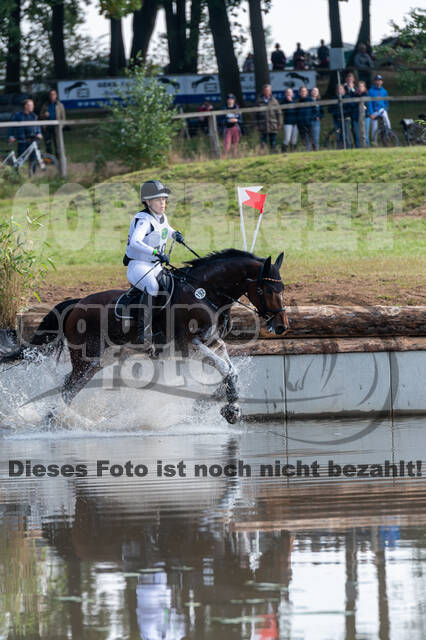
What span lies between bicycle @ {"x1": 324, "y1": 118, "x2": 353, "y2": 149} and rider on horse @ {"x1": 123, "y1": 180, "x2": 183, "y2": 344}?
15.3 metres

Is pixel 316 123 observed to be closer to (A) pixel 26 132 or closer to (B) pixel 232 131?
(B) pixel 232 131

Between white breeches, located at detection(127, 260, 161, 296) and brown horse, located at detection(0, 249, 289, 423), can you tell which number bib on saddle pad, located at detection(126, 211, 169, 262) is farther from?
brown horse, located at detection(0, 249, 289, 423)

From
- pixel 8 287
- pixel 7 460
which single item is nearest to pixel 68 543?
pixel 7 460

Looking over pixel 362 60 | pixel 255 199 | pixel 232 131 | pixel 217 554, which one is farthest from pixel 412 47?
pixel 217 554

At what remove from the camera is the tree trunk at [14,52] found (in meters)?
41.6

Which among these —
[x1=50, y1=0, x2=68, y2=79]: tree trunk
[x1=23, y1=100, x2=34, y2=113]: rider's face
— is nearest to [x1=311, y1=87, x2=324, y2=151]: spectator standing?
[x1=23, y1=100, x2=34, y2=113]: rider's face

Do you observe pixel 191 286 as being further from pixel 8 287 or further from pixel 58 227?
pixel 58 227

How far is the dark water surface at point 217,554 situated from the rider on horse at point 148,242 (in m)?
3.12

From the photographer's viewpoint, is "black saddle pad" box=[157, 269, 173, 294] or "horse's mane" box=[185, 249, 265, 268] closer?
"black saddle pad" box=[157, 269, 173, 294]

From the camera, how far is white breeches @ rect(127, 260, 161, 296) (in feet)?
37.6

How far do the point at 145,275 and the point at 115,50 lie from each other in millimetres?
33329

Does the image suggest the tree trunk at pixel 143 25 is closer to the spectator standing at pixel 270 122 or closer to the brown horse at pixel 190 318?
the spectator standing at pixel 270 122

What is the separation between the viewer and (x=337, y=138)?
26.2 m

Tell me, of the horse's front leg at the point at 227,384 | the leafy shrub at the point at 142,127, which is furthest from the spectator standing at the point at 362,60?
the horse's front leg at the point at 227,384
